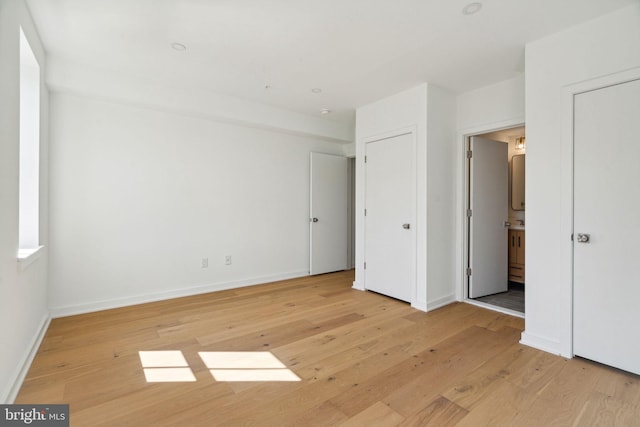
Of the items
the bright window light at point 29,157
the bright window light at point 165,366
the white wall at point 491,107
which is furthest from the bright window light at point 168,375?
the white wall at point 491,107

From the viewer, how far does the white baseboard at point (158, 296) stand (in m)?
3.20

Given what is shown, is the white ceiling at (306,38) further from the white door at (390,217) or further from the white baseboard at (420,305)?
the white baseboard at (420,305)

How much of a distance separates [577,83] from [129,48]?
3711 millimetres

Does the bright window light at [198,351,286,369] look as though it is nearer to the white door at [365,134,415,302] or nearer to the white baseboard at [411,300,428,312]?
the white baseboard at [411,300,428,312]

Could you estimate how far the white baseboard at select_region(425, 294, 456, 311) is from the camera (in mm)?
3425

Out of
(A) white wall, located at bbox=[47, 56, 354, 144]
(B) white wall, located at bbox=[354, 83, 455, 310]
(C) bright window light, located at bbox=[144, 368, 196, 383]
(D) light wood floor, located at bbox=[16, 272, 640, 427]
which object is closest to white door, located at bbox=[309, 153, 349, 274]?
(A) white wall, located at bbox=[47, 56, 354, 144]

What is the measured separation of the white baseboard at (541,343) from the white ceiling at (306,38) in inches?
96.7

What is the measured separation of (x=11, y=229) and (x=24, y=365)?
0.97 m

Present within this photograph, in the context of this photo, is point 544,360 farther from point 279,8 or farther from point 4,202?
point 4,202

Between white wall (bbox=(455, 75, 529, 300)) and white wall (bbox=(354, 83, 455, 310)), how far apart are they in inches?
3.7

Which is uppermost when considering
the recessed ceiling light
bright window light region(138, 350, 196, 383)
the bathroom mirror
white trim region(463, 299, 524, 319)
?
the recessed ceiling light

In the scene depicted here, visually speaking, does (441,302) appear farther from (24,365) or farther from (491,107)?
(24,365)

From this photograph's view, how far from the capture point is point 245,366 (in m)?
2.22

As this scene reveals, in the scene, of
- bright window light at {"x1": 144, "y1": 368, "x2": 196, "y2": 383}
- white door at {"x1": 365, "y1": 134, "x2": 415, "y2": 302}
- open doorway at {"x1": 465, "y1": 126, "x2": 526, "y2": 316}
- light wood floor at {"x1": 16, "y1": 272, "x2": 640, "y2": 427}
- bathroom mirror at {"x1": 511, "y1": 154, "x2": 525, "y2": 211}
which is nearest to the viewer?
light wood floor at {"x1": 16, "y1": 272, "x2": 640, "y2": 427}
